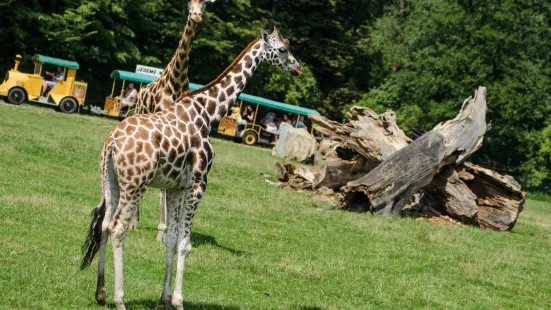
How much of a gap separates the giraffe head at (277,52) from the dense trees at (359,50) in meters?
33.9

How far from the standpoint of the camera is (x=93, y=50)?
44.0 metres

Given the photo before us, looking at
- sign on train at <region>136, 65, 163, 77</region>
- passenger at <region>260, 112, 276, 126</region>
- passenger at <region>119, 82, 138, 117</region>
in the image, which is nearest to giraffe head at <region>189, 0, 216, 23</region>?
passenger at <region>119, 82, 138, 117</region>

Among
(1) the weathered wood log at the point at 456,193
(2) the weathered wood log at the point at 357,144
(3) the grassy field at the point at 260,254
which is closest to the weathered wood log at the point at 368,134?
(2) the weathered wood log at the point at 357,144

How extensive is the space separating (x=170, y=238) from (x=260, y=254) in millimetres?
3819

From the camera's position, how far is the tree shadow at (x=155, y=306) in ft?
26.1

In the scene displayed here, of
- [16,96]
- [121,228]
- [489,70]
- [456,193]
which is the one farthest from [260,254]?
[489,70]

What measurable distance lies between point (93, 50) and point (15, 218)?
3383cm

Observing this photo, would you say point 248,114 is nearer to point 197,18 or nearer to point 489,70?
point 489,70

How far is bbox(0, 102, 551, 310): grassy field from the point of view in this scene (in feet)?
29.4

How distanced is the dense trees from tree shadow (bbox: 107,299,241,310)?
Result: 1436 inches

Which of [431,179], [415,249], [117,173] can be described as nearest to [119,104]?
[431,179]

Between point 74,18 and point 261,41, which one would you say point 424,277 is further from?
point 74,18

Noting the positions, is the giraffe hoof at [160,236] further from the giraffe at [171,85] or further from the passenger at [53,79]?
the passenger at [53,79]

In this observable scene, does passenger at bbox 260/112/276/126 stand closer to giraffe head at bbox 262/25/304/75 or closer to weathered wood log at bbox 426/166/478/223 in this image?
weathered wood log at bbox 426/166/478/223
